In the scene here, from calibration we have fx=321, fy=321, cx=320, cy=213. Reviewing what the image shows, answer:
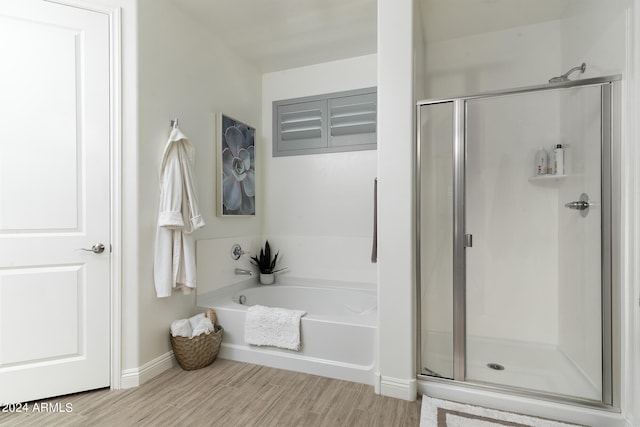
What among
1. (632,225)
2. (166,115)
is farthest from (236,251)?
(632,225)

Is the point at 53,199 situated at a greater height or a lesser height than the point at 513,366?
greater

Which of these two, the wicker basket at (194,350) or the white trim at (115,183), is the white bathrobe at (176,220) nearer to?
the white trim at (115,183)

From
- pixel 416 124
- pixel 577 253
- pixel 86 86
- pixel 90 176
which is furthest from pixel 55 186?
pixel 577 253

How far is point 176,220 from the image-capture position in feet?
6.94

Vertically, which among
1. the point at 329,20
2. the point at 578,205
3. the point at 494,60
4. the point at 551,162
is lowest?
the point at 578,205

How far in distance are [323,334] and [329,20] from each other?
233cm

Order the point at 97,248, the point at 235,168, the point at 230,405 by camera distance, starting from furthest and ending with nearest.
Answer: the point at 235,168 < the point at 97,248 < the point at 230,405

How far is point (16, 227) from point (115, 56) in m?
1.13

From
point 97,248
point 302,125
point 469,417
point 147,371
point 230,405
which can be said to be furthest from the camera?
point 302,125

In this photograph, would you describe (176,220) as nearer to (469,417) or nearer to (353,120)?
(353,120)

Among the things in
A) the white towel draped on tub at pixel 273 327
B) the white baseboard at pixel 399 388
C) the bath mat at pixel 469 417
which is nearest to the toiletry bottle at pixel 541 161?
the bath mat at pixel 469 417

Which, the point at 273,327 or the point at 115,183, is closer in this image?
the point at 115,183

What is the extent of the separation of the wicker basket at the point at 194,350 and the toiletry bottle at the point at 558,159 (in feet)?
8.54

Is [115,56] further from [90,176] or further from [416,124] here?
[416,124]
